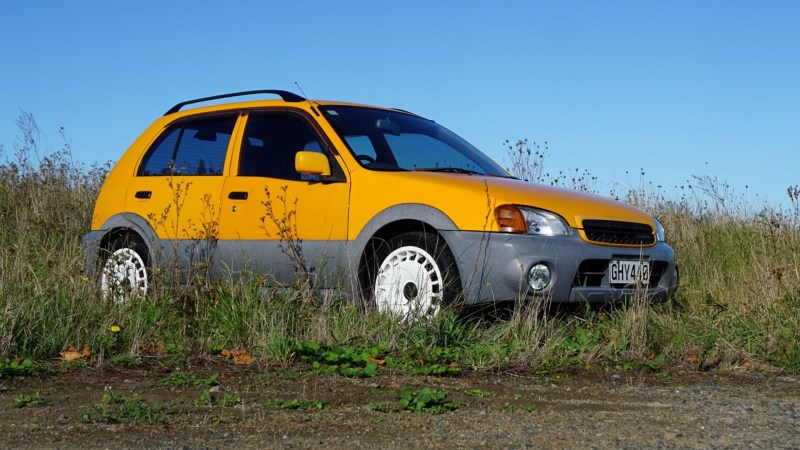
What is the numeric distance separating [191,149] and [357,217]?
1899 mm

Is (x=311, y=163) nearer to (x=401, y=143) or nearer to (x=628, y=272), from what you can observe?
(x=401, y=143)

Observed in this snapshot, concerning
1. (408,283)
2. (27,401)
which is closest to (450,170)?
(408,283)

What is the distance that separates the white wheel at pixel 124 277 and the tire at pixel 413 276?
1.66 m

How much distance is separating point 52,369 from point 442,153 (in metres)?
3.57

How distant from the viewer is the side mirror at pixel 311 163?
6.85 meters

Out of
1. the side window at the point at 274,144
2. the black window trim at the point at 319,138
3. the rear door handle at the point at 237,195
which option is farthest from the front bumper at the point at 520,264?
the rear door handle at the point at 237,195

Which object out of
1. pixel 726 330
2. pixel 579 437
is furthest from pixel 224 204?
pixel 579 437

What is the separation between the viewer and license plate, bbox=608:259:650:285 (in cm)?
671

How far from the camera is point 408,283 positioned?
663 cm

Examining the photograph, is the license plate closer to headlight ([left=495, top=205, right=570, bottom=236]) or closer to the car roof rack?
headlight ([left=495, top=205, right=570, bottom=236])

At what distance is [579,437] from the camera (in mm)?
3932

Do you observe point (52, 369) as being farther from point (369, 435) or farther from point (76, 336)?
point (369, 435)

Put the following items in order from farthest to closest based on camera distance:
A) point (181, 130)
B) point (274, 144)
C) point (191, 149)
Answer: point (181, 130) < point (191, 149) < point (274, 144)

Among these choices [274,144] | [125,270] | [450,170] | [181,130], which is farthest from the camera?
[181,130]
